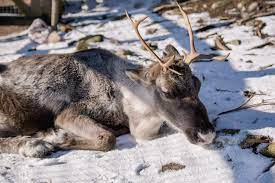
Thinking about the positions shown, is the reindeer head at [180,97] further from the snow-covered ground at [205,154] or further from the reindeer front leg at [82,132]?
the reindeer front leg at [82,132]

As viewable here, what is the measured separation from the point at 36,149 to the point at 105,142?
0.62 meters

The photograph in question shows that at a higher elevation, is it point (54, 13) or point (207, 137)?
point (207, 137)

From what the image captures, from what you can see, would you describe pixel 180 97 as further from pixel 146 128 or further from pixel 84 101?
pixel 84 101

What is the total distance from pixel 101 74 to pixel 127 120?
0.58 m

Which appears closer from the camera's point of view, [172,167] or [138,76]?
[172,167]

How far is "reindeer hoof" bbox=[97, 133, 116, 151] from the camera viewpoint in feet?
15.7

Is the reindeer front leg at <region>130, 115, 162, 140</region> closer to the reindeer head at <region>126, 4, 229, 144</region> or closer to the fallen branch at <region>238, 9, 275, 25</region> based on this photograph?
the reindeer head at <region>126, 4, 229, 144</region>

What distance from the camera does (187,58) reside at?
506 centimetres

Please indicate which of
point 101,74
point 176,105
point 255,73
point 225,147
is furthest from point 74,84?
point 255,73

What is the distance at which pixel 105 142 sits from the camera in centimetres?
478

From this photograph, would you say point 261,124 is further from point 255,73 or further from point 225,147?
point 255,73

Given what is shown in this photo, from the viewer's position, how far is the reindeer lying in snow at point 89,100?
4.83m

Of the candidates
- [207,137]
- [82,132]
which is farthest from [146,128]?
[207,137]

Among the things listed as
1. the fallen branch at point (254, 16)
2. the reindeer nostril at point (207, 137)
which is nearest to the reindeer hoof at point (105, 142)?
the reindeer nostril at point (207, 137)
